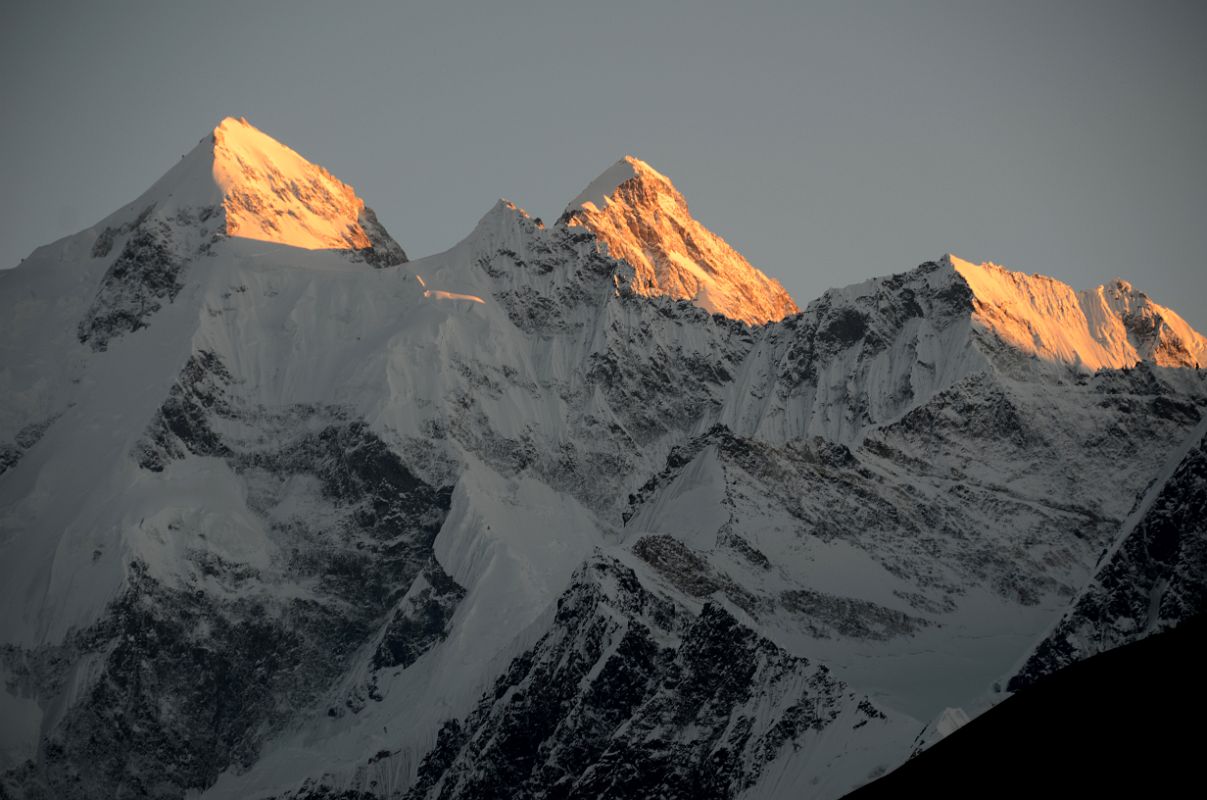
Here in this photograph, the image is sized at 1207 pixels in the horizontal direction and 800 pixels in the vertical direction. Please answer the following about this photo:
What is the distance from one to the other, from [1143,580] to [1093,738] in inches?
2765

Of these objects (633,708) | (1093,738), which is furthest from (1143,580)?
(1093,738)

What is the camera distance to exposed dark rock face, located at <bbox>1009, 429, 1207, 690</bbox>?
148 m

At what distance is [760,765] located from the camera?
152m

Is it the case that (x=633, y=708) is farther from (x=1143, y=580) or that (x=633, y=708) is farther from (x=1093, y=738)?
A: (x=1093, y=738)

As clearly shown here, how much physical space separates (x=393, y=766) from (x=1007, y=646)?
54342 mm

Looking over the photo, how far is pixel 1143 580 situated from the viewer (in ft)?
498

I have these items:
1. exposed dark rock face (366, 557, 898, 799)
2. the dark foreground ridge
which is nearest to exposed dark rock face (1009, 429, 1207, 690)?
exposed dark rock face (366, 557, 898, 799)

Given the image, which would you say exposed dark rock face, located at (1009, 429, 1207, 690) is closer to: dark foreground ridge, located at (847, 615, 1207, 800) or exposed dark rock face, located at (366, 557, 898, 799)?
exposed dark rock face, located at (366, 557, 898, 799)

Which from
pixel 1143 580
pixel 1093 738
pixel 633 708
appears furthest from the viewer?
pixel 633 708

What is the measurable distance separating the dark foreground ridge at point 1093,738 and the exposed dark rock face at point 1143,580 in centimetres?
5461

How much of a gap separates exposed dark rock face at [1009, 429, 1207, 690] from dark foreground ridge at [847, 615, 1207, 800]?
54610 millimetres

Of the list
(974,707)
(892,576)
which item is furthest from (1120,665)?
(892,576)

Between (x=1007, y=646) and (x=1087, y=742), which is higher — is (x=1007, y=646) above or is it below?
above

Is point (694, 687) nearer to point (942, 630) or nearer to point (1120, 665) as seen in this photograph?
point (942, 630)
